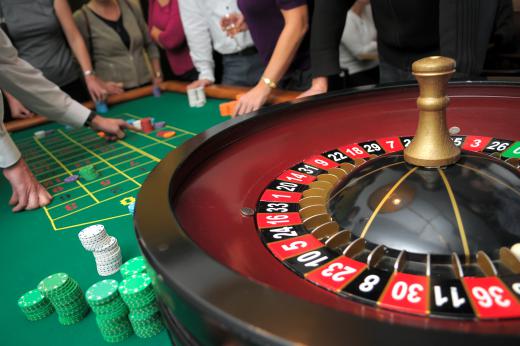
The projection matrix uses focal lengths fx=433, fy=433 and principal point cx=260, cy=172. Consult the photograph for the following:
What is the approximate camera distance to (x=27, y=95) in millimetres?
2250

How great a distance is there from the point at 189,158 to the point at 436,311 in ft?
2.18

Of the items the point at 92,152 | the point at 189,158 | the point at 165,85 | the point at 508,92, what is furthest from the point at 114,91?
the point at 508,92

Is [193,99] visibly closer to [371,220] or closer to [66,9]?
[66,9]

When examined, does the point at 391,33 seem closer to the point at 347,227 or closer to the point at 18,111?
the point at 347,227

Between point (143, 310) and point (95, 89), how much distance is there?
290 cm

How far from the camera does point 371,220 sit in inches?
32.4

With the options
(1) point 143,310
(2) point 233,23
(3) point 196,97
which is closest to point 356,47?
(2) point 233,23

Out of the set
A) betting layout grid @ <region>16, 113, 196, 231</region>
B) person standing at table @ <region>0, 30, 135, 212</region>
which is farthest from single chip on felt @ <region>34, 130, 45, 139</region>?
person standing at table @ <region>0, 30, 135, 212</region>

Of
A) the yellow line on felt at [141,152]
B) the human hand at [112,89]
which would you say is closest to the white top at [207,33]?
the human hand at [112,89]

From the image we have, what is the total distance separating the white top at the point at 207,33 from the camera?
338cm

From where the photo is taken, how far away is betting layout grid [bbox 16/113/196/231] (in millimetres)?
1569

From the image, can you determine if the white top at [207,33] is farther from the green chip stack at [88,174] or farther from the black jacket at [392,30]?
the green chip stack at [88,174]

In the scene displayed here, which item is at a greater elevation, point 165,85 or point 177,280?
point 177,280

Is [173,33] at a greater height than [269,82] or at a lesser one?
greater
